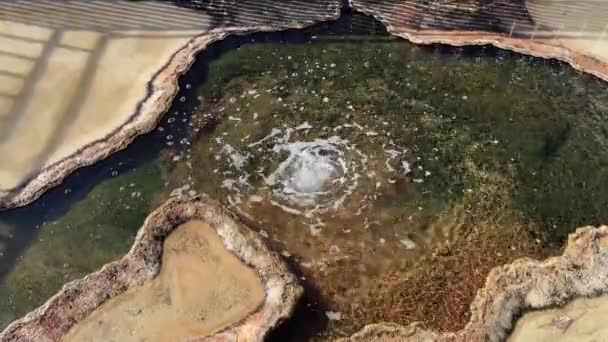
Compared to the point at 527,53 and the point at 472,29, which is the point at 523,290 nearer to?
the point at 527,53

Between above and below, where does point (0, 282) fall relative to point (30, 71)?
below

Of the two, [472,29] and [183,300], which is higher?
[472,29]

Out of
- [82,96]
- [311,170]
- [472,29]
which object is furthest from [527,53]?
[82,96]

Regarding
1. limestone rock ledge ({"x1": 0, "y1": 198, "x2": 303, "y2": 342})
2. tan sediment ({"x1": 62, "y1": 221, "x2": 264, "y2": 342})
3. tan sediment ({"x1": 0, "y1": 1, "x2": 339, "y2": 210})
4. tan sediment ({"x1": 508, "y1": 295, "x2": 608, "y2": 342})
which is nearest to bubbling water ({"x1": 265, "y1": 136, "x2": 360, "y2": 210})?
limestone rock ledge ({"x1": 0, "y1": 198, "x2": 303, "y2": 342})

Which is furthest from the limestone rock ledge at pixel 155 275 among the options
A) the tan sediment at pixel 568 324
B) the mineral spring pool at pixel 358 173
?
the tan sediment at pixel 568 324

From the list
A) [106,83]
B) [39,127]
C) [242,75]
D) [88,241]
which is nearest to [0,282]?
[88,241]

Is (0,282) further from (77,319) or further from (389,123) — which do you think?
(389,123)
